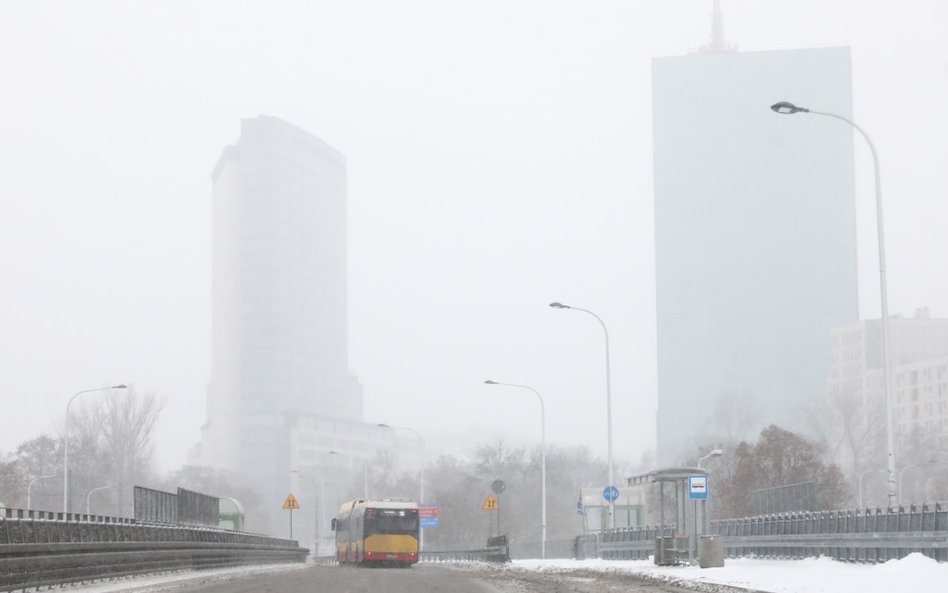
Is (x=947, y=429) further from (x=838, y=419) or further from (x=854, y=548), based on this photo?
(x=854, y=548)

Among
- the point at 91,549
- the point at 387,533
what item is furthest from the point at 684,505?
the point at 387,533

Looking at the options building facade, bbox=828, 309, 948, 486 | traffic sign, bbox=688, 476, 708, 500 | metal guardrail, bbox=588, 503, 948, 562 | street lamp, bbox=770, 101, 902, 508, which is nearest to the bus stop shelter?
traffic sign, bbox=688, 476, 708, 500

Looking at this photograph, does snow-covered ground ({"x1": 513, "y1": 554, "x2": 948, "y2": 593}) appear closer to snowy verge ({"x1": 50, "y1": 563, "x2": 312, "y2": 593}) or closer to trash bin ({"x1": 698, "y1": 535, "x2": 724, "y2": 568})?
trash bin ({"x1": 698, "y1": 535, "x2": 724, "y2": 568})

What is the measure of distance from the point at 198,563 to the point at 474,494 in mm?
103165

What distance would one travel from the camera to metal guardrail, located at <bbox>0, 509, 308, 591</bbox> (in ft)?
72.0

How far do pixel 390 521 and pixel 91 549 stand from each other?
111 ft

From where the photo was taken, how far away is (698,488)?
37.1 m

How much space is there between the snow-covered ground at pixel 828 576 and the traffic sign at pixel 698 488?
116 inches

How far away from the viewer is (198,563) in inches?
1512

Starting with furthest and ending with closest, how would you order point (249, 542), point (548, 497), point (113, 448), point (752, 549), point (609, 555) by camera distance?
point (548, 497)
point (113, 448)
point (609, 555)
point (249, 542)
point (752, 549)

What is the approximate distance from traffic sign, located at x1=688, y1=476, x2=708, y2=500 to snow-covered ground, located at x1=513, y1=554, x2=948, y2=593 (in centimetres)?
294

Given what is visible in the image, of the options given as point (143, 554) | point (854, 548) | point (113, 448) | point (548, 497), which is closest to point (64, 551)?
point (143, 554)

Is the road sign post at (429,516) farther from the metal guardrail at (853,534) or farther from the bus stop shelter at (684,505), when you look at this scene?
the bus stop shelter at (684,505)

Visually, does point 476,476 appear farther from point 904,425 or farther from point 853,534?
point 853,534
